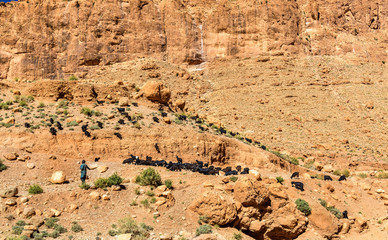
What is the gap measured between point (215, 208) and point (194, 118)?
16128 mm

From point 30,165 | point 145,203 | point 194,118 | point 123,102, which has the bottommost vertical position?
point 194,118

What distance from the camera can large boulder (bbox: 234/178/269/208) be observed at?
49.2 ft

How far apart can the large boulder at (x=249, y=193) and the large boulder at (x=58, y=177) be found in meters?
7.39

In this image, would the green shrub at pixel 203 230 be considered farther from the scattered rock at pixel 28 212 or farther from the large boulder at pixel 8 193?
the large boulder at pixel 8 193

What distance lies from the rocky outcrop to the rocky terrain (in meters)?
0.06

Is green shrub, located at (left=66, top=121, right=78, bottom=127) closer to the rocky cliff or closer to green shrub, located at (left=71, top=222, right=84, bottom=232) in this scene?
green shrub, located at (left=71, top=222, right=84, bottom=232)

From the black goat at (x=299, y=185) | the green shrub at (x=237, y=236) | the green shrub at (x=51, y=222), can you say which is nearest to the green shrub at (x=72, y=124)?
the green shrub at (x=51, y=222)

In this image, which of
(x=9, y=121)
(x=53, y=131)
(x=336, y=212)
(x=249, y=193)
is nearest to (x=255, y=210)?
(x=249, y=193)

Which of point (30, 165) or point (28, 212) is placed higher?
point (30, 165)

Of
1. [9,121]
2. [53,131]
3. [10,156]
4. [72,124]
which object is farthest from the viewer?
[72,124]

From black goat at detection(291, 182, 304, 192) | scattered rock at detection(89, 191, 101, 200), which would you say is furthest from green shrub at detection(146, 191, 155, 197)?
black goat at detection(291, 182, 304, 192)

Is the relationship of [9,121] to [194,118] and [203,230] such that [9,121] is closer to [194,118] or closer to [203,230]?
[203,230]

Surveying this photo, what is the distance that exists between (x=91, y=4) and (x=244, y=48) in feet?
76.2

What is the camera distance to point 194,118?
1169 inches
